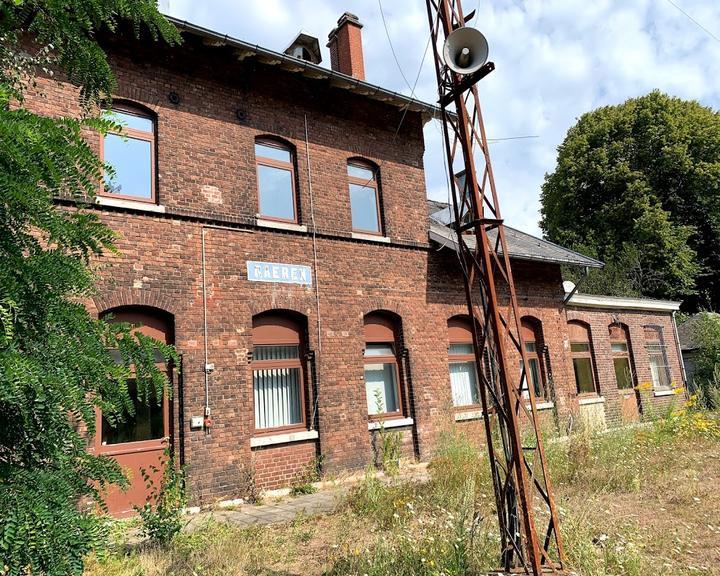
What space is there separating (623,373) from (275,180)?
12.6 metres

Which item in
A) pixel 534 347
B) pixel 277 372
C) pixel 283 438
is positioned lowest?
pixel 283 438

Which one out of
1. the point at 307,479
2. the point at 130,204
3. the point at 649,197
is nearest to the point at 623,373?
the point at 307,479

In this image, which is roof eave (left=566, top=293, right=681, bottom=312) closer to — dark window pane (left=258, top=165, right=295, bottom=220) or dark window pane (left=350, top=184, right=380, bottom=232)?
dark window pane (left=350, top=184, right=380, bottom=232)

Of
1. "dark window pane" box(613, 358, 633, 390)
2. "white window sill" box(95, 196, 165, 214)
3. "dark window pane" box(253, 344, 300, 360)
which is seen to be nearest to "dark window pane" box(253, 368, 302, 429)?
"dark window pane" box(253, 344, 300, 360)

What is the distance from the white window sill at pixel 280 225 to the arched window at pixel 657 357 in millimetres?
12980

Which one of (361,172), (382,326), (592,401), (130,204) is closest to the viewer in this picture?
(130,204)

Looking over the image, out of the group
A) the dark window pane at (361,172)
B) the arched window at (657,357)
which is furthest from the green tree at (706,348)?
the dark window pane at (361,172)

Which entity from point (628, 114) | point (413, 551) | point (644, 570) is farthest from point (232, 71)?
point (628, 114)

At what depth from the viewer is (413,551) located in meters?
4.95

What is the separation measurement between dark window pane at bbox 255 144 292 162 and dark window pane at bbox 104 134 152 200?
2.04 metres

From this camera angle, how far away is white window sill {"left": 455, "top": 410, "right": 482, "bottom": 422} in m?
11.7

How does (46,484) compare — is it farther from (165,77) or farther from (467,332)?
(467,332)

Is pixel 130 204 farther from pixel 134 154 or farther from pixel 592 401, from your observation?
pixel 592 401

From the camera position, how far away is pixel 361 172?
11.8 meters
